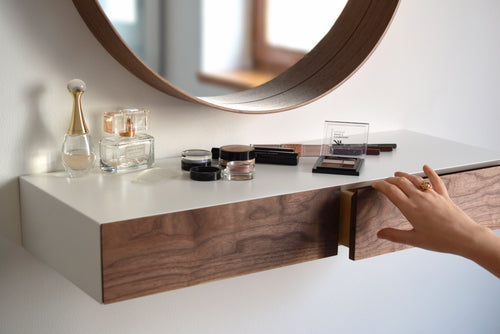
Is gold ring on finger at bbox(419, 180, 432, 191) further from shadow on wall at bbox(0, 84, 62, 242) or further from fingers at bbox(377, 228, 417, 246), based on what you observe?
shadow on wall at bbox(0, 84, 62, 242)

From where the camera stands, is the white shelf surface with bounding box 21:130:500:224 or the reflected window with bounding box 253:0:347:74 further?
the reflected window with bounding box 253:0:347:74

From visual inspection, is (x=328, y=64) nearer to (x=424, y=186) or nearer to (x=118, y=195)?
(x=424, y=186)

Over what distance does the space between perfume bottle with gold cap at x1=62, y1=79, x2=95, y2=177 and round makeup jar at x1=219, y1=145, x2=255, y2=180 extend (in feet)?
0.77

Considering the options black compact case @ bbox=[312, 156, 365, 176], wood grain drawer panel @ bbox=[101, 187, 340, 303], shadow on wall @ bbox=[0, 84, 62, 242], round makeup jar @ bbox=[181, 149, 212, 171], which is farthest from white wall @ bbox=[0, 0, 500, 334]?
wood grain drawer panel @ bbox=[101, 187, 340, 303]

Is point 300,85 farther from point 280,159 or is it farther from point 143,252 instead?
point 143,252

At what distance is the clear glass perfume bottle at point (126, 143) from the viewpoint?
108 centimetres

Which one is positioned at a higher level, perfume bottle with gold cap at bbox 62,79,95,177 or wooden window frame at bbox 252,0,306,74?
wooden window frame at bbox 252,0,306,74

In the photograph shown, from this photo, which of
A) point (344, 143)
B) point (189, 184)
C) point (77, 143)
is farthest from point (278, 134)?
point (77, 143)

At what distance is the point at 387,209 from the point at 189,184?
0.36 meters

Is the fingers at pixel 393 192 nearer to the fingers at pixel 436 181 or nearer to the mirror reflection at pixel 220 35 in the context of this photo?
the fingers at pixel 436 181

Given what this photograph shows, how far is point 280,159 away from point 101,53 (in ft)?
1.29

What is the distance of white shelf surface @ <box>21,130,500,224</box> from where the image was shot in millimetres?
914

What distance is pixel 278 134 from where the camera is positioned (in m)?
1.38

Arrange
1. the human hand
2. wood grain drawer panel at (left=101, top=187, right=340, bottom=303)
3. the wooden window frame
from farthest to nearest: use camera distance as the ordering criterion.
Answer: the wooden window frame < the human hand < wood grain drawer panel at (left=101, top=187, right=340, bottom=303)
